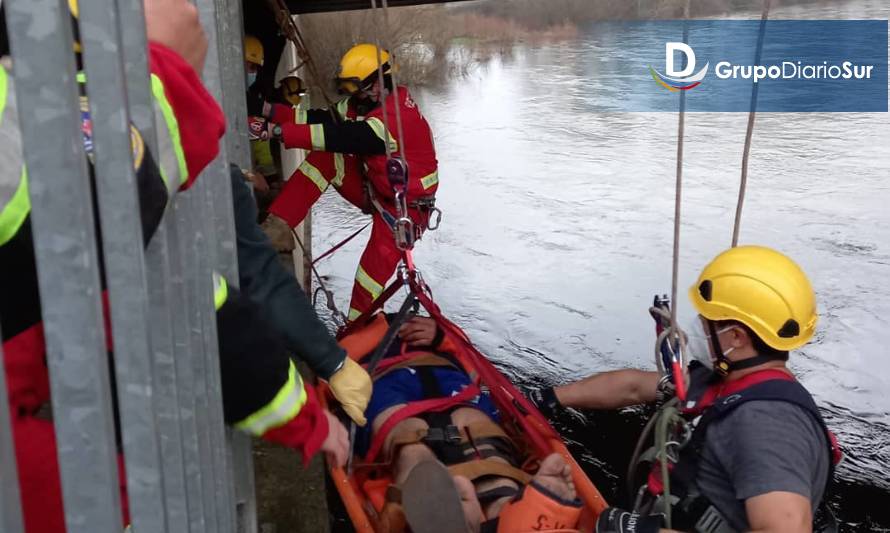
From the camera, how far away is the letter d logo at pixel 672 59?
215 centimetres

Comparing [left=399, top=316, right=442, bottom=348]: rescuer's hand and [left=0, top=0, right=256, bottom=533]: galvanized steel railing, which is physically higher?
[left=0, top=0, right=256, bottom=533]: galvanized steel railing

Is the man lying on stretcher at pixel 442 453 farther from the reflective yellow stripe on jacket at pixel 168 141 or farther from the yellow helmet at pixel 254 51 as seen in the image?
the yellow helmet at pixel 254 51

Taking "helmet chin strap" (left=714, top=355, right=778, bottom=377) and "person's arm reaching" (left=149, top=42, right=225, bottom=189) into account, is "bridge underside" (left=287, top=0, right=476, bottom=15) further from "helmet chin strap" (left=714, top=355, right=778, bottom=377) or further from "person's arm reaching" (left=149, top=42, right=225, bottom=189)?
"person's arm reaching" (left=149, top=42, right=225, bottom=189)

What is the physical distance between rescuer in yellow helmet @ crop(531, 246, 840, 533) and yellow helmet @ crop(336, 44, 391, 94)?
8.95ft

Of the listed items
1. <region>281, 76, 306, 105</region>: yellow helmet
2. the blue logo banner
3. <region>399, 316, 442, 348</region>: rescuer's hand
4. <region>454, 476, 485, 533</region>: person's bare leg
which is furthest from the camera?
the blue logo banner

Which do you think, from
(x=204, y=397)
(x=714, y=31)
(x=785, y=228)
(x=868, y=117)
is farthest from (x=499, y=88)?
(x=204, y=397)

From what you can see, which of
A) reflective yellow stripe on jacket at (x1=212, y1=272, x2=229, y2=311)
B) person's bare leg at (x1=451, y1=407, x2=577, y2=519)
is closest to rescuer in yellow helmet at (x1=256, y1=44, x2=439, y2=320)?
person's bare leg at (x1=451, y1=407, x2=577, y2=519)

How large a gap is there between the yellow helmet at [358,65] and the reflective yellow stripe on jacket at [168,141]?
384 cm

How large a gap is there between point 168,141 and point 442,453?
7.05 feet

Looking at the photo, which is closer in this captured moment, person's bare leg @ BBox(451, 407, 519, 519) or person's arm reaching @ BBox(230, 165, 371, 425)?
person's arm reaching @ BBox(230, 165, 371, 425)

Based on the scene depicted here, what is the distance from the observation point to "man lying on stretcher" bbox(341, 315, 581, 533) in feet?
7.59

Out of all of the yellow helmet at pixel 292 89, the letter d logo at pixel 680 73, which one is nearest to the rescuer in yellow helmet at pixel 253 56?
the yellow helmet at pixel 292 89

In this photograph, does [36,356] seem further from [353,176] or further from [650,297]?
[650,297]

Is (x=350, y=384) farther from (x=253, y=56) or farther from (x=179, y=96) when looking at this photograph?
(x=253, y=56)
